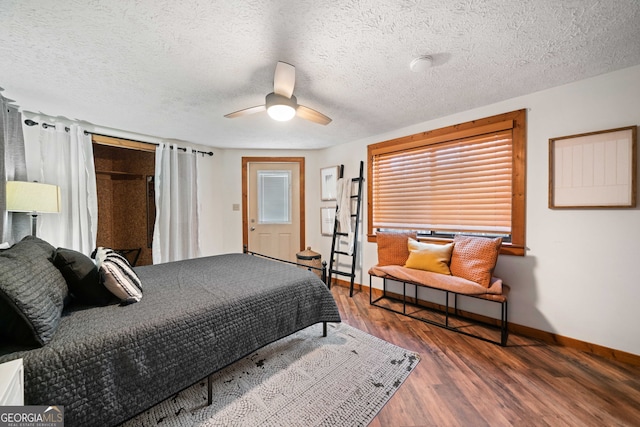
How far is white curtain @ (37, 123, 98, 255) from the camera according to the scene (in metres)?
2.58

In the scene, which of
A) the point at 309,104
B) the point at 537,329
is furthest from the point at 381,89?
the point at 537,329

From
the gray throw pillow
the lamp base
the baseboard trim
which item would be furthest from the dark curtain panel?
the baseboard trim

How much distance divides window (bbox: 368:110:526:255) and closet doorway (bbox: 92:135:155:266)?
12.1 feet

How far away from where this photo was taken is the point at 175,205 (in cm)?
353

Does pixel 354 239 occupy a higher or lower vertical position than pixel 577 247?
lower

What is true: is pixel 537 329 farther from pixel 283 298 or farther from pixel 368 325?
pixel 283 298

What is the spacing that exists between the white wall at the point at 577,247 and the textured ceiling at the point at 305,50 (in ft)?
0.61

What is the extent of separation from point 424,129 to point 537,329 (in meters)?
2.35

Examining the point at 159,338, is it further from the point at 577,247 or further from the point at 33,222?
the point at 577,247

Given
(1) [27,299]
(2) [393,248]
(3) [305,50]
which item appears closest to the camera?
(1) [27,299]

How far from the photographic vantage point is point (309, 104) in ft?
7.77

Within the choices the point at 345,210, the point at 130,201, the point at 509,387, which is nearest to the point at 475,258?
the point at 509,387

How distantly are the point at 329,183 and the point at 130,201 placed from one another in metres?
3.43

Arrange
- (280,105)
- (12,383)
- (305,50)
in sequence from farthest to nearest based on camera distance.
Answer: (280,105), (305,50), (12,383)
